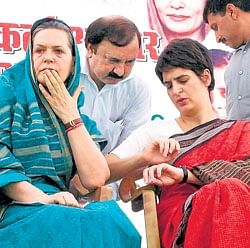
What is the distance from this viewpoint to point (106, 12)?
2.33m

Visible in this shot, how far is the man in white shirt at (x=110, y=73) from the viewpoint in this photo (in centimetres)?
192

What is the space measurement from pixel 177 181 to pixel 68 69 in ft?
1.16

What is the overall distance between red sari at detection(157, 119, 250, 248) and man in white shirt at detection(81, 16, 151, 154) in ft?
1.04

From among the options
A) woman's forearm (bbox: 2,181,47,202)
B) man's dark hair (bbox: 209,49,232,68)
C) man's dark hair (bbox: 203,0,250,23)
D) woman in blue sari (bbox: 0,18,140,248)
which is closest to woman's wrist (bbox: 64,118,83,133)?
woman in blue sari (bbox: 0,18,140,248)

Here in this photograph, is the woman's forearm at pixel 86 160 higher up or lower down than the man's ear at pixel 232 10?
lower down

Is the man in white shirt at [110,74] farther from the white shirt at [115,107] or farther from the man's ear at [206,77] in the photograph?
the man's ear at [206,77]

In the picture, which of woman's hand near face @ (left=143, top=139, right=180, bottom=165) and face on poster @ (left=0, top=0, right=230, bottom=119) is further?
face on poster @ (left=0, top=0, right=230, bottom=119)

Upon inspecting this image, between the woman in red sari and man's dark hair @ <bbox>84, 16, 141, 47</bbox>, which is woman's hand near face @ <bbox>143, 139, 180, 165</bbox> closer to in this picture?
the woman in red sari

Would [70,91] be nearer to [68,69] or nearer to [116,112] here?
[68,69]

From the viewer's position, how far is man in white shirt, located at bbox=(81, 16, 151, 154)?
1.92 m

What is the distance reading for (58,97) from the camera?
62.7 inches

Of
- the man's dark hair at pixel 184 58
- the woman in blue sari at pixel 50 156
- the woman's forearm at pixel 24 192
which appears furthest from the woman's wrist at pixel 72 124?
the man's dark hair at pixel 184 58

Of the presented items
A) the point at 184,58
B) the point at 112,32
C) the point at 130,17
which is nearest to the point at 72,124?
the point at 184,58

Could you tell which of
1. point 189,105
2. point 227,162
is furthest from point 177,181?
point 189,105
